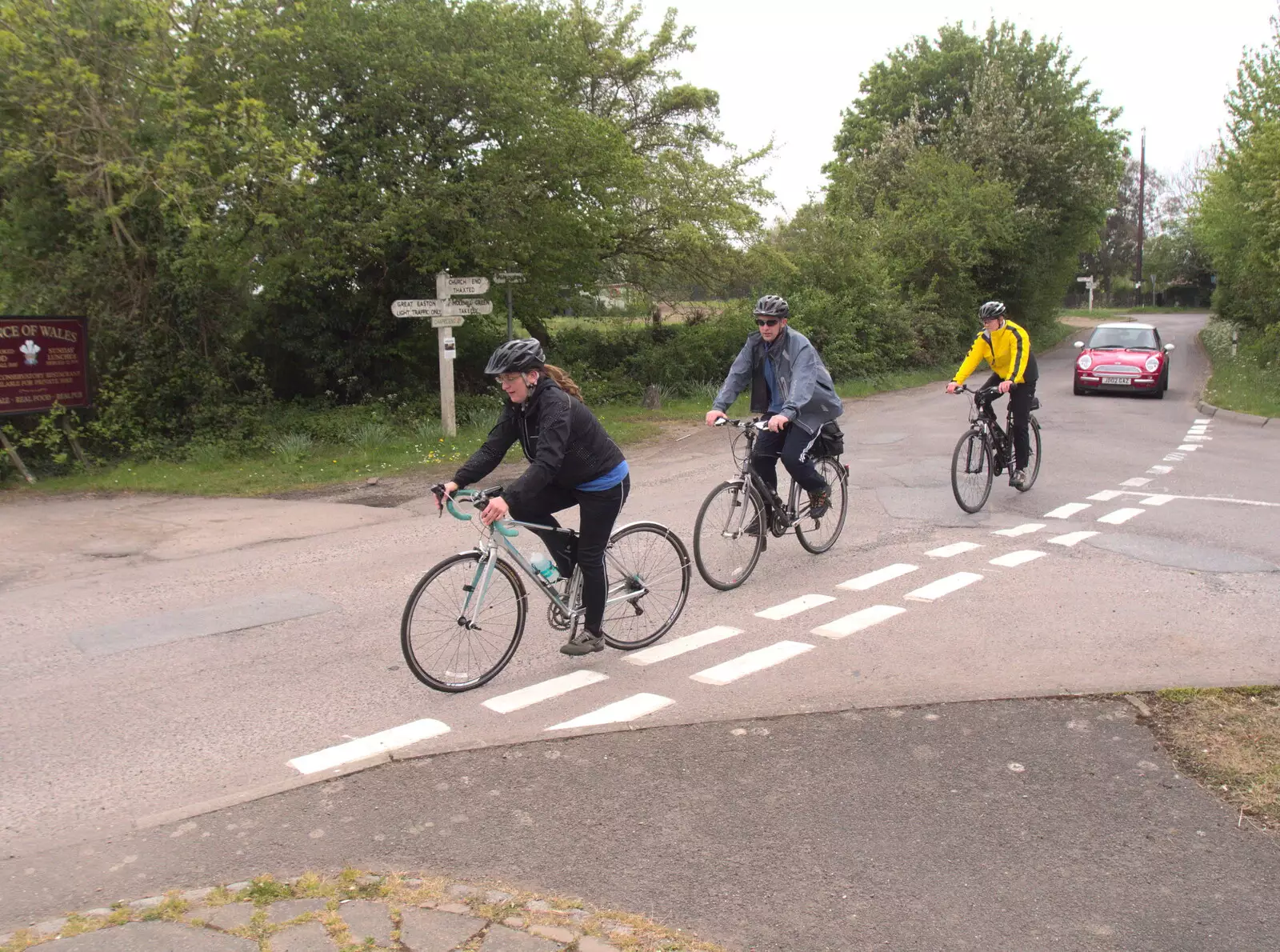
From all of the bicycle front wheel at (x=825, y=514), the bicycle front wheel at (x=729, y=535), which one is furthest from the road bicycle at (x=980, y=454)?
the bicycle front wheel at (x=729, y=535)

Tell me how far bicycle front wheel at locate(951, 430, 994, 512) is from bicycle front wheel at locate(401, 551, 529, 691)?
18.2 feet

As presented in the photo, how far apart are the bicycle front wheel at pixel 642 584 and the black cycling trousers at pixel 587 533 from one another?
4.1 inches

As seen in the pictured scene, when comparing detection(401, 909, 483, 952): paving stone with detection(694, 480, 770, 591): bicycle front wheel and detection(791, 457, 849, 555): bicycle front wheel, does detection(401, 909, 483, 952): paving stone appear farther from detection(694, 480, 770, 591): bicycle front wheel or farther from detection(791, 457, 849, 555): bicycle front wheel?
detection(791, 457, 849, 555): bicycle front wheel

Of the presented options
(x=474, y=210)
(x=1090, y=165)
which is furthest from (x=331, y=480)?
(x=1090, y=165)

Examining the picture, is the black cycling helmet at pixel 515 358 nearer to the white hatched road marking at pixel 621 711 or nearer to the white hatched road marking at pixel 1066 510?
the white hatched road marking at pixel 621 711

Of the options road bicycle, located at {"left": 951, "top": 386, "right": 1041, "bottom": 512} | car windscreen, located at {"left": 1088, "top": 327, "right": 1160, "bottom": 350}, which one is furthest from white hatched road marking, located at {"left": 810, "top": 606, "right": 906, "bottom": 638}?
car windscreen, located at {"left": 1088, "top": 327, "right": 1160, "bottom": 350}

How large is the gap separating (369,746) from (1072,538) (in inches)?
254

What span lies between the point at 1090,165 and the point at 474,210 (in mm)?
27823

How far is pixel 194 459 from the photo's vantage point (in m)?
13.8

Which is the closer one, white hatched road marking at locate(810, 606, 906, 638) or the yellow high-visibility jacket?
white hatched road marking at locate(810, 606, 906, 638)

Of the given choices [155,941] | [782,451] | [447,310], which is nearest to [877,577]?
→ [782,451]

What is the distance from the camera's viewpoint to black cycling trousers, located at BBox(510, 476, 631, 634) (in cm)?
553

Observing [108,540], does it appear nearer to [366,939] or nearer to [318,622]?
[318,622]

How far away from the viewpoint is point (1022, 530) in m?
9.12
